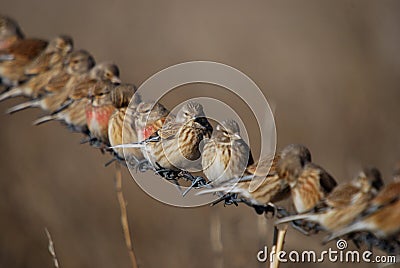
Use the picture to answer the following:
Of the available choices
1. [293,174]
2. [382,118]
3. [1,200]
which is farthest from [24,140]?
[293,174]

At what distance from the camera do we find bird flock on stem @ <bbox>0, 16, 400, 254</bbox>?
118 inches

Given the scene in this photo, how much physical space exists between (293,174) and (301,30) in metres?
5.49

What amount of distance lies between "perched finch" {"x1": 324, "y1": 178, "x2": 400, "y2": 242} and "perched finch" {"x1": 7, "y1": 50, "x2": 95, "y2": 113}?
2084mm

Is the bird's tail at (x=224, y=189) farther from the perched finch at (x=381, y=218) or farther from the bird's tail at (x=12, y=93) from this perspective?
the bird's tail at (x=12, y=93)

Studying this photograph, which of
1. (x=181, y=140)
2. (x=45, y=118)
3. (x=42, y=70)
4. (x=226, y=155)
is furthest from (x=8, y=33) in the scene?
(x=226, y=155)

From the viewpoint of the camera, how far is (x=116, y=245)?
6570 millimetres

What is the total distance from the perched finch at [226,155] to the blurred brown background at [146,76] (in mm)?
1759

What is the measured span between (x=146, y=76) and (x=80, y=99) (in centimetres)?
389

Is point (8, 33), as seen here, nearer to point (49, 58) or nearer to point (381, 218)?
point (49, 58)

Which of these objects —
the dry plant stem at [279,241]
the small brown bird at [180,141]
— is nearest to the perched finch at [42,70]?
the small brown bird at [180,141]

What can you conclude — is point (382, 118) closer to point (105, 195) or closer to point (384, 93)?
point (384, 93)

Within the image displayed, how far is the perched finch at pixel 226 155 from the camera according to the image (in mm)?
3494

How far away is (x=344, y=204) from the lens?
3014mm

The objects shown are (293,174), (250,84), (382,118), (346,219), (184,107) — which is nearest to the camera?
(346,219)
